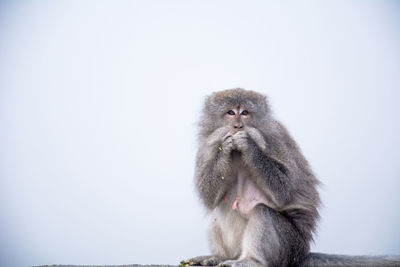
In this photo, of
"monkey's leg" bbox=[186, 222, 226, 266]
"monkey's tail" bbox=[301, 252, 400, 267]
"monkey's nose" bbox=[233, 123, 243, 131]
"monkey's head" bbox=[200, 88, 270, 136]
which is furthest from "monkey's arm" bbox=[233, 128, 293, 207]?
"monkey's leg" bbox=[186, 222, 226, 266]

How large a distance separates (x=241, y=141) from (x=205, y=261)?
2314 millimetres

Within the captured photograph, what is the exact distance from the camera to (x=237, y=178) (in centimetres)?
825

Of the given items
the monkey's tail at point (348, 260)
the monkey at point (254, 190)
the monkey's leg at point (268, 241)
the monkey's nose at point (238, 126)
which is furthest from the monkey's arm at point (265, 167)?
the monkey's tail at point (348, 260)

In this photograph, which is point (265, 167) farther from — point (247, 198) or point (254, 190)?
point (247, 198)

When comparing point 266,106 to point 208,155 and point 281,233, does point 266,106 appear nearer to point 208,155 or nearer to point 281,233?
point 208,155

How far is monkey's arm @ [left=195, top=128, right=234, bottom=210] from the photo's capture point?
7820 mm

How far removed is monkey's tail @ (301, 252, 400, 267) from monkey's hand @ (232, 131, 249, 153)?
216 centimetres

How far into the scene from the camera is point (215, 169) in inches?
311

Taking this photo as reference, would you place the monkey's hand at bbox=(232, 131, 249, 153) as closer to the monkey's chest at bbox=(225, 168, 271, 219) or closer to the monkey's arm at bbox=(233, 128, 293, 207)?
the monkey's arm at bbox=(233, 128, 293, 207)

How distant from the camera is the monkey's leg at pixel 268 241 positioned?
7.18 m

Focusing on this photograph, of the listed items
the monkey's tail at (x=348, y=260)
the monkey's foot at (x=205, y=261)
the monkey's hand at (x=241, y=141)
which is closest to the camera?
the monkey's tail at (x=348, y=260)

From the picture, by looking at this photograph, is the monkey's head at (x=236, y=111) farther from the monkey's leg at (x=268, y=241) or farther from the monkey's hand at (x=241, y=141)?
the monkey's leg at (x=268, y=241)

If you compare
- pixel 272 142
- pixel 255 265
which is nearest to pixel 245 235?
pixel 255 265

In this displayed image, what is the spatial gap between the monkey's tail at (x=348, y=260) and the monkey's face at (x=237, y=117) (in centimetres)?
252
